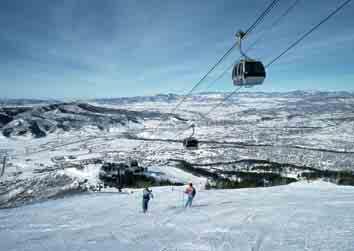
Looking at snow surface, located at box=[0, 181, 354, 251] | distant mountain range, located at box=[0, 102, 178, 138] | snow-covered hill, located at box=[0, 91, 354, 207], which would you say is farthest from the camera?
distant mountain range, located at box=[0, 102, 178, 138]

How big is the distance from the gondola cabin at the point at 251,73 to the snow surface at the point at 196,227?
5.09 m

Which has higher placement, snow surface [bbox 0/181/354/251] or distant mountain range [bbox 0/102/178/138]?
distant mountain range [bbox 0/102/178/138]

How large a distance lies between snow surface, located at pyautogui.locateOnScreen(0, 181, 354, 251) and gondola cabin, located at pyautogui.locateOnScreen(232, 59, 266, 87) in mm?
5087

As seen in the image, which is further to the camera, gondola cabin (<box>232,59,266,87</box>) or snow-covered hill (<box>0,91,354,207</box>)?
snow-covered hill (<box>0,91,354,207</box>)

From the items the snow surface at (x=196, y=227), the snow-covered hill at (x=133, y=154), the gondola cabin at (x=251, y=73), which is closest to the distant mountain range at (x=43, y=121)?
the snow-covered hill at (x=133, y=154)

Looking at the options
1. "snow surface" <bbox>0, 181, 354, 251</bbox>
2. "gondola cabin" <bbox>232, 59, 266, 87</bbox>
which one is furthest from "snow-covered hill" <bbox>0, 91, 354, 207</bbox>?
"gondola cabin" <bbox>232, 59, 266, 87</bbox>

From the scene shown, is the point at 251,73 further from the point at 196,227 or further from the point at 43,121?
the point at 43,121

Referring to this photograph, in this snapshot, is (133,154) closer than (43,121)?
Yes

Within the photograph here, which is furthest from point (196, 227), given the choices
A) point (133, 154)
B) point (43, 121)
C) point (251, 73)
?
point (43, 121)

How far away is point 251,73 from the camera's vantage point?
991 cm

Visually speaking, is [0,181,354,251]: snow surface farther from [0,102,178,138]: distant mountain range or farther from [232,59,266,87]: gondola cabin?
[0,102,178,138]: distant mountain range

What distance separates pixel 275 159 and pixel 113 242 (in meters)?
77.4

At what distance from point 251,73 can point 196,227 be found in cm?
585

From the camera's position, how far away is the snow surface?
8.52m
